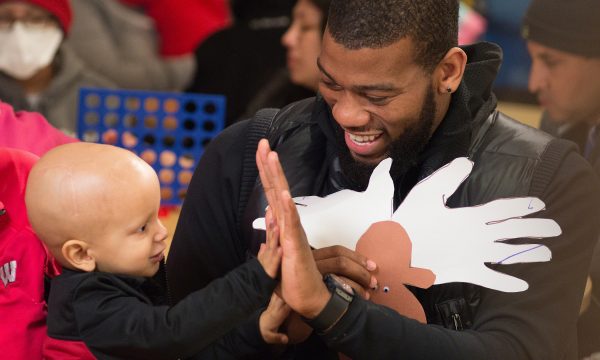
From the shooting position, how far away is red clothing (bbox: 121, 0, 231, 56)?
351 cm

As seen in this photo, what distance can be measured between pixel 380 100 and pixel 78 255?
1.50 feet

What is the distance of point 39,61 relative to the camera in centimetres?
262

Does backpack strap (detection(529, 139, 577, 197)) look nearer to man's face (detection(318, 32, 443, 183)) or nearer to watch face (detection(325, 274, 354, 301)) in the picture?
man's face (detection(318, 32, 443, 183))

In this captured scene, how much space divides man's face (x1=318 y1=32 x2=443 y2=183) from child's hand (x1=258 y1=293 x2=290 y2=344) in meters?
0.23

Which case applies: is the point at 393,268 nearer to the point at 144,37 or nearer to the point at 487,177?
the point at 487,177

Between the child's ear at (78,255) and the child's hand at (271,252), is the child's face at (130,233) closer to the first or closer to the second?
the child's ear at (78,255)

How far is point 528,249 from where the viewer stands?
1.33 meters

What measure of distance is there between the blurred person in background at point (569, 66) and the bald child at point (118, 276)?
0.80 metres

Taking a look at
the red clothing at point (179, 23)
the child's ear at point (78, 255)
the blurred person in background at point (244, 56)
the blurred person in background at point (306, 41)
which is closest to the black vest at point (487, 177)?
the child's ear at point (78, 255)

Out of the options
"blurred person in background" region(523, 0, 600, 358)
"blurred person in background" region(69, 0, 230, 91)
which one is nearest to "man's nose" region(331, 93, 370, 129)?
"blurred person in background" region(523, 0, 600, 358)

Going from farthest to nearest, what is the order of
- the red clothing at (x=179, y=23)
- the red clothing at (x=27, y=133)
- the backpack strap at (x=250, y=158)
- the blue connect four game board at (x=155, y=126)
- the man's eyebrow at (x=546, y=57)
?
the red clothing at (x=179, y=23), the blue connect four game board at (x=155, y=126), the man's eyebrow at (x=546, y=57), the red clothing at (x=27, y=133), the backpack strap at (x=250, y=158)

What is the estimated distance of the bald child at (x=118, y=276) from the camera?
1.20 m

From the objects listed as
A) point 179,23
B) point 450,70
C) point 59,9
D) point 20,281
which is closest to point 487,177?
point 450,70

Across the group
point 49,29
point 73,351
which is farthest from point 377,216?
point 49,29
